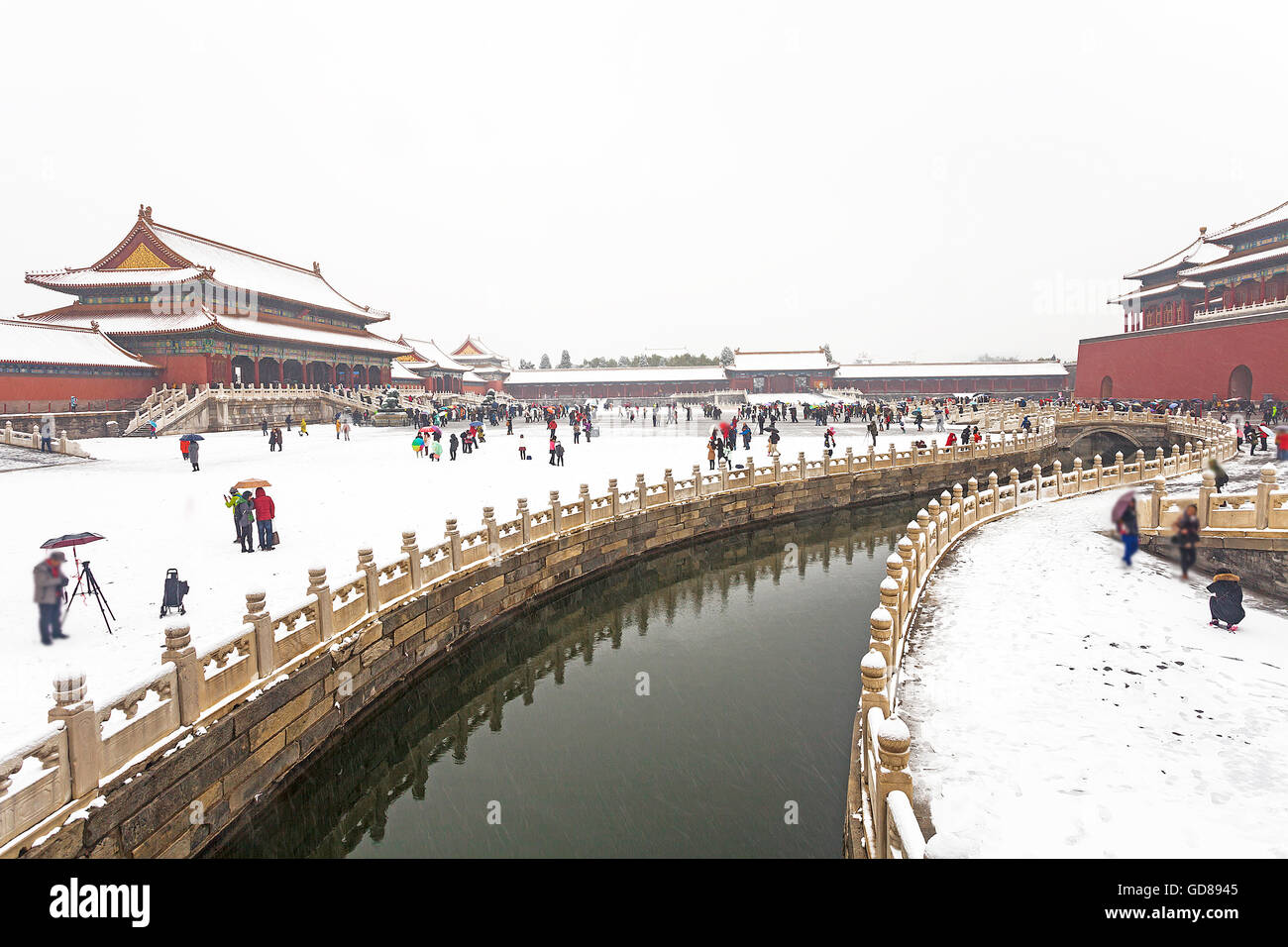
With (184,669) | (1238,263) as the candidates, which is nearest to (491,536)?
(184,669)

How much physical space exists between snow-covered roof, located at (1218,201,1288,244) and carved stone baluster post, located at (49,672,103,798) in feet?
185

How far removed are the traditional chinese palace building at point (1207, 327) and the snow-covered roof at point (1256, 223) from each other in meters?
0.07

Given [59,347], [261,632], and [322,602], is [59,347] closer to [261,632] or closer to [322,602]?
[322,602]

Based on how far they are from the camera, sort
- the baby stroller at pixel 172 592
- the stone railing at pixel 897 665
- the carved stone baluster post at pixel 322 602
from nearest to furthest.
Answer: the stone railing at pixel 897 665, the carved stone baluster post at pixel 322 602, the baby stroller at pixel 172 592

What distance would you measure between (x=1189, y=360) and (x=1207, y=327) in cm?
226

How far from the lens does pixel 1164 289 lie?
4644cm

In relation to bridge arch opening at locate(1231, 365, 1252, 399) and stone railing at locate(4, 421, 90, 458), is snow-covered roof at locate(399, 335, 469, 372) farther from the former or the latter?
bridge arch opening at locate(1231, 365, 1252, 399)

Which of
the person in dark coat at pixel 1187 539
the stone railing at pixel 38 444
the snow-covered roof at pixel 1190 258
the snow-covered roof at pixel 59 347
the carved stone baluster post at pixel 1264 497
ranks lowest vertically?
the carved stone baluster post at pixel 1264 497

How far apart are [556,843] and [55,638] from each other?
660 centimetres

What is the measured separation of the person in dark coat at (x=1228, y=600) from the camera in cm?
993

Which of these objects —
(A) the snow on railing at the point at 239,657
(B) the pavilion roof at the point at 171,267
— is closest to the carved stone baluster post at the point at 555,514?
(A) the snow on railing at the point at 239,657

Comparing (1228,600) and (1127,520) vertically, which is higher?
(1127,520)

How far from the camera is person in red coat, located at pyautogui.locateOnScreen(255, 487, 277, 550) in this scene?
1219cm

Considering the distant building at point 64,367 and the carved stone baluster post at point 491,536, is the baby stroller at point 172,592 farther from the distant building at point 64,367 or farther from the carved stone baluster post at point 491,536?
the distant building at point 64,367
